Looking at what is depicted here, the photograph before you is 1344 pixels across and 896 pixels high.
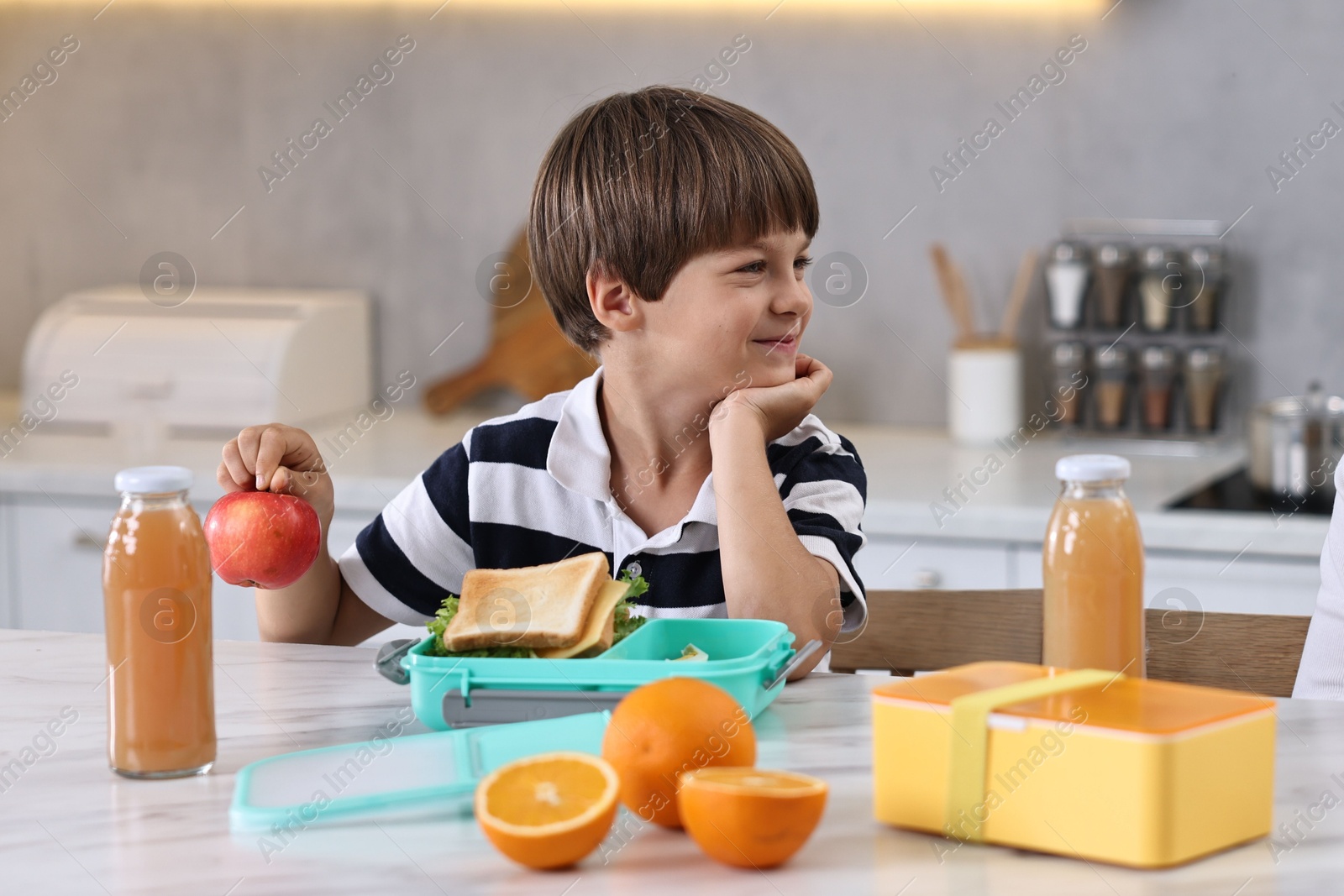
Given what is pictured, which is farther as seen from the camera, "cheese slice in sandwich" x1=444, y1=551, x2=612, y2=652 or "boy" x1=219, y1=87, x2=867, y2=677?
"boy" x1=219, y1=87, x2=867, y2=677

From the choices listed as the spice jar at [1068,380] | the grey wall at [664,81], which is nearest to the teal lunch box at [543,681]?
the spice jar at [1068,380]

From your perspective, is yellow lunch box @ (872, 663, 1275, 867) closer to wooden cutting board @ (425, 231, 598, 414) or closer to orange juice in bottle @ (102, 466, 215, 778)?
orange juice in bottle @ (102, 466, 215, 778)

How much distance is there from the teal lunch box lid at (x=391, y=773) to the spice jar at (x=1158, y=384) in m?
1.72

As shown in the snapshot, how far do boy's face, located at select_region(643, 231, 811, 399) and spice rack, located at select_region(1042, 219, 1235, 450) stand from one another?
1232 mm

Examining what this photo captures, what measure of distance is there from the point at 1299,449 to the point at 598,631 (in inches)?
53.9

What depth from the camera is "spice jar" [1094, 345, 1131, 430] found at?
2.36 m

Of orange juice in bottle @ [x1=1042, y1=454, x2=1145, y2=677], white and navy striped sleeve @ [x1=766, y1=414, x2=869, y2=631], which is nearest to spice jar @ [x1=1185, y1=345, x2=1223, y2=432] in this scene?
white and navy striped sleeve @ [x1=766, y1=414, x2=869, y2=631]

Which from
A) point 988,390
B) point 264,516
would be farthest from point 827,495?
point 988,390

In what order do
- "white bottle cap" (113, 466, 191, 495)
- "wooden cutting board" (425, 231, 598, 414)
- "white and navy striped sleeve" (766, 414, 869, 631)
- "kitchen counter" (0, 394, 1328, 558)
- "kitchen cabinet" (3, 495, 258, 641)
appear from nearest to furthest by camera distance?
"white bottle cap" (113, 466, 191, 495)
"white and navy striped sleeve" (766, 414, 869, 631)
"kitchen counter" (0, 394, 1328, 558)
"kitchen cabinet" (3, 495, 258, 641)
"wooden cutting board" (425, 231, 598, 414)

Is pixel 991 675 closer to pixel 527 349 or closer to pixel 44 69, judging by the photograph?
pixel 527 349

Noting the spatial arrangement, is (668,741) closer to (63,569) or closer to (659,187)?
(659,187)

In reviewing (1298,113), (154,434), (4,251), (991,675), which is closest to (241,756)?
(991,675)

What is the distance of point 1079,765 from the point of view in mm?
680

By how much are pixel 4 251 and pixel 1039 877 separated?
2.79 metres
